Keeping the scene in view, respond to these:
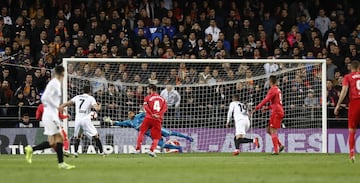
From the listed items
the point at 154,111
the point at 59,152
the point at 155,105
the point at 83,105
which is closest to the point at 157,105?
the point at 155,105

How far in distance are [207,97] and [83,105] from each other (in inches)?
197

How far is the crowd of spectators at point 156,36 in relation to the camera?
96.8 feet

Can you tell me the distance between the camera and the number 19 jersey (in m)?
25.4

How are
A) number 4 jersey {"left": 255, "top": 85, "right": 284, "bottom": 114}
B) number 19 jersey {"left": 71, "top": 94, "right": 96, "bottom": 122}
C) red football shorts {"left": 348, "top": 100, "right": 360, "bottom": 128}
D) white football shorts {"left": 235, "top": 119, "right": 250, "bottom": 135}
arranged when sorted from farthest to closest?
white football shorts {"left": 235, "top": 119, "right": 250, "bottom": 135}, number 4 jersey {"left": 255, "top": 85, "right": 284, "bottom": 114}, number 19 jersey {"left": 71, "top": 94, "right": 96, "bottom": 122}, red football shorts {"left": 348, "top": 100, "right": 360, "bottom": 128}

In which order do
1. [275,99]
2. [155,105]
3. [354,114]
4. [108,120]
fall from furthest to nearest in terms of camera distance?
[108,120]
[275,99]
[155,105]
[354,114]

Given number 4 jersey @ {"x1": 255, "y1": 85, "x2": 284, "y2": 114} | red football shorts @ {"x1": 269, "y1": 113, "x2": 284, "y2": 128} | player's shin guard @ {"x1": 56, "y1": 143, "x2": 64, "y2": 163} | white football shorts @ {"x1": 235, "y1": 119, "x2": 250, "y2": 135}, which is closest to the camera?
player's shin guard @ {"x1": 56, "y1": 143, "x2": 64, "y2": 163}

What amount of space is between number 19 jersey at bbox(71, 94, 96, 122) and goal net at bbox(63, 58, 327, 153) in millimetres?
2914

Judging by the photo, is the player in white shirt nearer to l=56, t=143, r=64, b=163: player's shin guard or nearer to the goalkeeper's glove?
the goalkeeper's glove

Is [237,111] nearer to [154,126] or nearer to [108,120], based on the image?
[154,126]

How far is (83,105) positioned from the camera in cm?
2556

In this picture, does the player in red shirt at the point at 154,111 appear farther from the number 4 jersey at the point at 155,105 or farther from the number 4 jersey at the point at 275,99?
the number 4 jersey at the point at 275,99

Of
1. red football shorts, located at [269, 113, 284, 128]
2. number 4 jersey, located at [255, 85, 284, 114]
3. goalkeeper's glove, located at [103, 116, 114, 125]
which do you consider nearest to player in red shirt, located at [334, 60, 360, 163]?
number 4 jersey, located at [255, 85, 284, 114]

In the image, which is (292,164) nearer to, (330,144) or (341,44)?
(330,144)

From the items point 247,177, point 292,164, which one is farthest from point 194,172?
point 292,164
